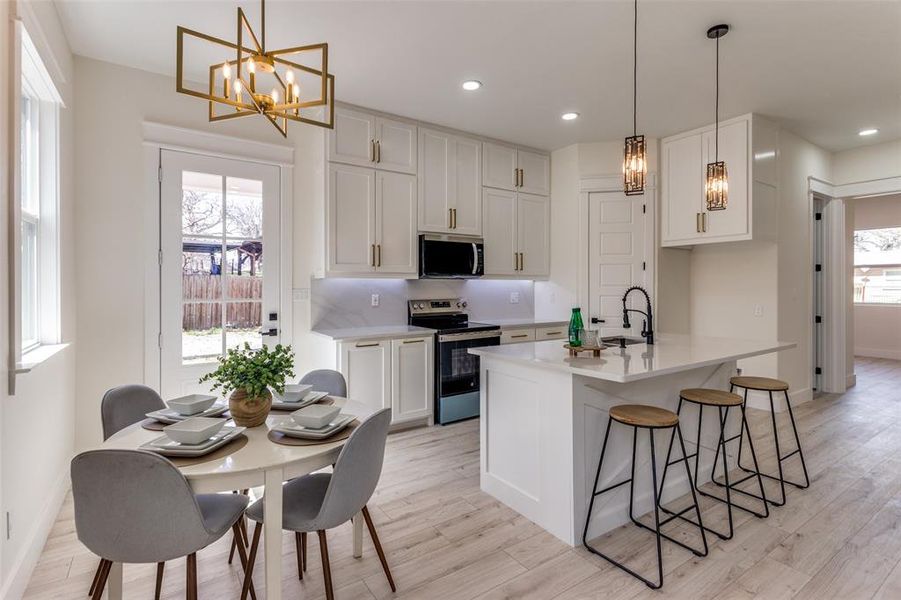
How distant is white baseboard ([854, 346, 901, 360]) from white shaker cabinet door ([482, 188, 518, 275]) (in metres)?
7.16

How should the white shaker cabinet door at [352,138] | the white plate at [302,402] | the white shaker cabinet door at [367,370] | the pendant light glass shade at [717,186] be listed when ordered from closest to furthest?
the white plate at [302,402] → the pendant light glass shade at [717,186] → the white shaker cabinet door at [367,370] → the white shaker cabinet door at [352,138]

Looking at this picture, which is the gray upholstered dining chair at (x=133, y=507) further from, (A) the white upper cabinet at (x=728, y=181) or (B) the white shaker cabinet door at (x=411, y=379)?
(A) the white upper cabinet at (x=728, y=181)

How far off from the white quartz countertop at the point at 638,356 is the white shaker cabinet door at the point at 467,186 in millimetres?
2011

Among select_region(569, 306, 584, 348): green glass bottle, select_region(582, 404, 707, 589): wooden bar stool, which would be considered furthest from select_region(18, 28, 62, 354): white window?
select_region(582, 404, 707, 589): wooden bar stool

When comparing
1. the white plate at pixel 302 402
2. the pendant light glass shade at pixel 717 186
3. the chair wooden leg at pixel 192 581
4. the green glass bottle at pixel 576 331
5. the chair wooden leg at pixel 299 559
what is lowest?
the chair wooden leg at pixel 299 559

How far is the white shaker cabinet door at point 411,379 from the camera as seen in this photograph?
398 centimetres

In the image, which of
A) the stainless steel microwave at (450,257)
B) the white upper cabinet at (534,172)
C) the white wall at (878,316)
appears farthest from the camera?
the white wall at (878,316)

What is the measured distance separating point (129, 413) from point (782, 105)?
5210 mm

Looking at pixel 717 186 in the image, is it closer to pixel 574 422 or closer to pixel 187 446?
pixel 574 422

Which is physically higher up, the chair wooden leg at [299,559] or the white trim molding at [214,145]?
the white trim molding at [214,145]

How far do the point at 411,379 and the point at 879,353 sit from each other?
27.8 feet

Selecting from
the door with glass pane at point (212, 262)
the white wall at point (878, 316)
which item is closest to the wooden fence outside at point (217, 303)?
the door with glass pane at point (212, 262)

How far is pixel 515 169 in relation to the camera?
504 cm

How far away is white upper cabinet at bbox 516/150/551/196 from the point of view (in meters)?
5.09
